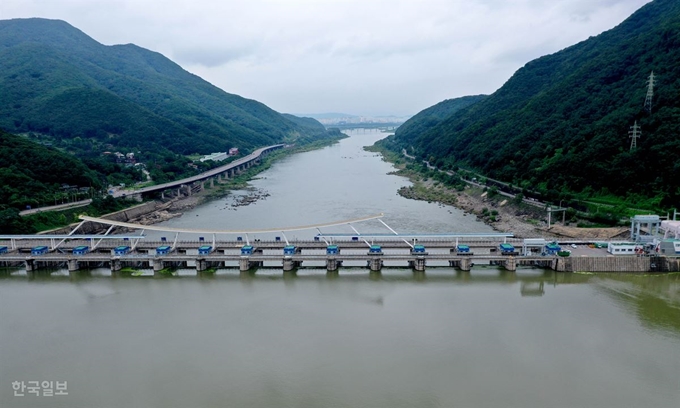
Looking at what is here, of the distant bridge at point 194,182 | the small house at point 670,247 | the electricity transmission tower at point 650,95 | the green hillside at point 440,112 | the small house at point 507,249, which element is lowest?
the small house at point 507,249

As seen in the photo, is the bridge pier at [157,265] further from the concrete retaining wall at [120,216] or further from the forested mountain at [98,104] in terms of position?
the forested mountain at [98,104]

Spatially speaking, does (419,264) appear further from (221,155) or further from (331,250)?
(221,155)

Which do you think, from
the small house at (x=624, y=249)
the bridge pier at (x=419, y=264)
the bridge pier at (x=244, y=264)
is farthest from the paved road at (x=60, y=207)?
the small house at (x=624, y=249)

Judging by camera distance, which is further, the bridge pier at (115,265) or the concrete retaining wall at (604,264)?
the bridge pier at (115,265)

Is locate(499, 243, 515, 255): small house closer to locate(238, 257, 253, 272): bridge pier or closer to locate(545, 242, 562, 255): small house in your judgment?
locate(545, 242, 562, 255): small house

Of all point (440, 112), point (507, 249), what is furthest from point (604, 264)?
point (440, 112)

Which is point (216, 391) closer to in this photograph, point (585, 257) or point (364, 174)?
point (585, 257)
